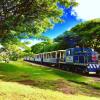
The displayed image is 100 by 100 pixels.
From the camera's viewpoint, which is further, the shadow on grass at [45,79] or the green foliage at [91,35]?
the green foliage at [91,35]

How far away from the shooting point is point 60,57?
1971 inches

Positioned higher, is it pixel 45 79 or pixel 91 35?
pixel 91 35

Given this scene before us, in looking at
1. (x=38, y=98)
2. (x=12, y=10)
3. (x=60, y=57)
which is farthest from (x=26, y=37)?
(x=60, y=57)

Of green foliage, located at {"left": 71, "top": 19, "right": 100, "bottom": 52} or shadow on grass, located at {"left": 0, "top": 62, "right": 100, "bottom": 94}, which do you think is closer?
shadow on grass, located at {"left": 0, "top": 62, "right": 100, "bottom": 94}

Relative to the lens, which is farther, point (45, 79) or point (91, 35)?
point (91, 35)

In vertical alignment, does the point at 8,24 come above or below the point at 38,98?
above

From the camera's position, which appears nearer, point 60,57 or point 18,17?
point 18,17

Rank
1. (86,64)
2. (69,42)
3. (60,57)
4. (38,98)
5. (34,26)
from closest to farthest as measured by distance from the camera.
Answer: (34,26), (38,98), (86,64), (60,57), (69,42)

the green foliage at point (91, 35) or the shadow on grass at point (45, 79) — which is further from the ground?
the green foliage at point (91, 35)

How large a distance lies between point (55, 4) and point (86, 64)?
77.9 feet

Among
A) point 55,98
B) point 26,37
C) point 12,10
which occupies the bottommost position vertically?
point 55,98

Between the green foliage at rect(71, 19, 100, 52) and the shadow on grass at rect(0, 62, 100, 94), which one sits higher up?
the green foliage at rect(71, 19, 100, 52)

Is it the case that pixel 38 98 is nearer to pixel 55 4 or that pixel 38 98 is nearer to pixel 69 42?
pixel 55 4

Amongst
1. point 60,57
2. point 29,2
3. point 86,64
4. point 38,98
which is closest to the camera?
point 29,2
